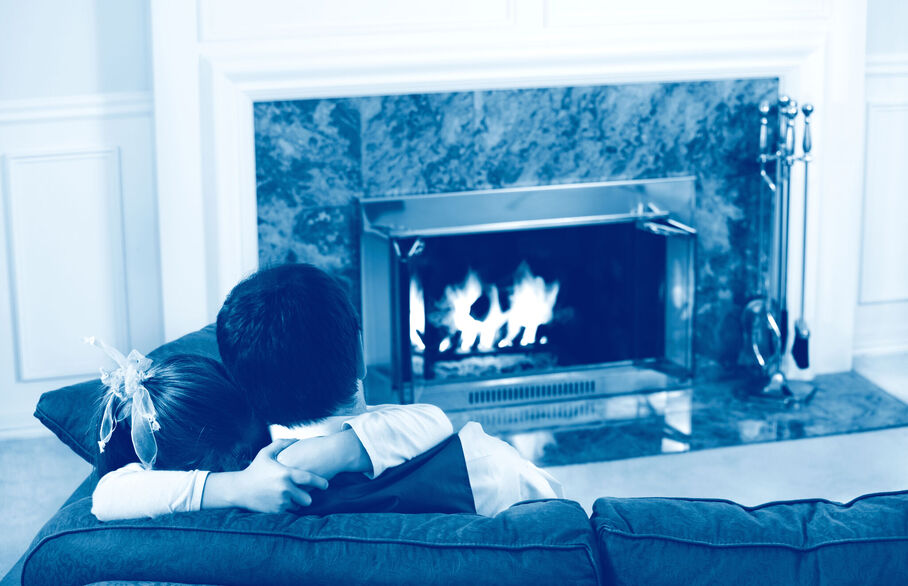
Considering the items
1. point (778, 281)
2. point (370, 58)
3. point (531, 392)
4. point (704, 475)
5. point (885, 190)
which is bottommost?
point (704, 475)

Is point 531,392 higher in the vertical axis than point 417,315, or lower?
lower

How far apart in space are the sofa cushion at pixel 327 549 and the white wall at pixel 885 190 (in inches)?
120

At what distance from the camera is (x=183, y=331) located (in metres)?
3.34

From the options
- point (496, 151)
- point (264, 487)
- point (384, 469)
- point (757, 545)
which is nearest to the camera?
point (757, 545)

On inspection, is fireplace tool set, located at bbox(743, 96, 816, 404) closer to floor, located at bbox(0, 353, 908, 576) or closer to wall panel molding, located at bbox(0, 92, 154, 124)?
floor, located at bbox(0, 353, 908, 576)

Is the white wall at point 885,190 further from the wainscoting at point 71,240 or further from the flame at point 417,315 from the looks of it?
the wainscoting at point 71,240

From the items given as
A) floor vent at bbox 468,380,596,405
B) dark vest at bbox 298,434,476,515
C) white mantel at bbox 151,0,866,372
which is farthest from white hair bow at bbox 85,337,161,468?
floor vent at bbox 468,380,596,405

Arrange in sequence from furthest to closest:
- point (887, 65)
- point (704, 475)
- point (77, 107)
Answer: point (887, 65), point (77, 107), point (704, 475)

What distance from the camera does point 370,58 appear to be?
328 centimetres

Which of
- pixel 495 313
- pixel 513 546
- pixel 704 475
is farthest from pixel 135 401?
pixel 495 313

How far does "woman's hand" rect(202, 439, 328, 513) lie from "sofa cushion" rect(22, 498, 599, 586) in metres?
0.03

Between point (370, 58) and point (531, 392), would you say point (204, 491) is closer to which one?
A: point (370, 58)

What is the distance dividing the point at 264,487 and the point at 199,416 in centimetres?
19

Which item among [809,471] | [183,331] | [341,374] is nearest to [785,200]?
[809,471]
